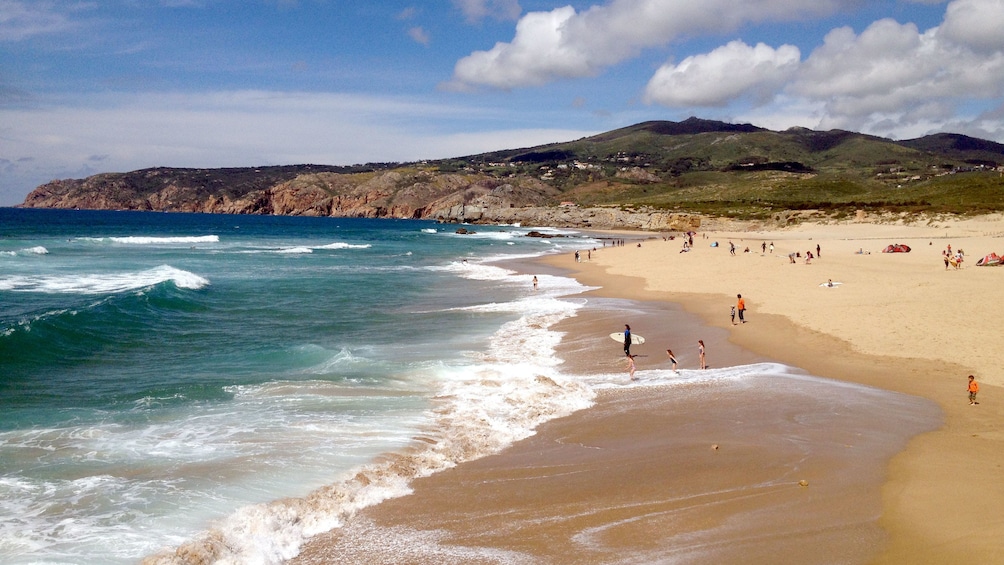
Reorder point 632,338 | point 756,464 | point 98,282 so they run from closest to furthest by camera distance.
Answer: point 756,464 < point 632,338 < point 98,282

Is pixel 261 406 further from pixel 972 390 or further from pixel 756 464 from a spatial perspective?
pixel 972 390

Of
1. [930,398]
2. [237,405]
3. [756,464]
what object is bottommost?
[237,405]

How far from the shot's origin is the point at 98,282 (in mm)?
32469

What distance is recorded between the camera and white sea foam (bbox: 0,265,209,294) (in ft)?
95.8

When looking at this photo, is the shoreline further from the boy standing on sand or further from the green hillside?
the green hillside

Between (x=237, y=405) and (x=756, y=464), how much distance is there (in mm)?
9422

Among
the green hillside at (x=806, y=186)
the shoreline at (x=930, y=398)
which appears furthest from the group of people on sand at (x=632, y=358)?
the green hillside at (x=806, y=186)

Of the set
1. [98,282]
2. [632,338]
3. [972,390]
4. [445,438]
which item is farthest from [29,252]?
[972,390]

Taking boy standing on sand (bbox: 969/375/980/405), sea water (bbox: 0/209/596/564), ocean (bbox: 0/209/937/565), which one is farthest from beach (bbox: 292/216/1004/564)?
sea water (bbox: 0/209/596/564)

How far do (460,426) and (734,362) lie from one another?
785 cm

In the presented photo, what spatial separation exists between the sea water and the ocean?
0.04m

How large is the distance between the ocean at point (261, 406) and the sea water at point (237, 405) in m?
0.04

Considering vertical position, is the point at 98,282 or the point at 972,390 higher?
the point at 98,282

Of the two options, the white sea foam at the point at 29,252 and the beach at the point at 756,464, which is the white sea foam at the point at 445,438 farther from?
the white sea foam at the point at 29,252
